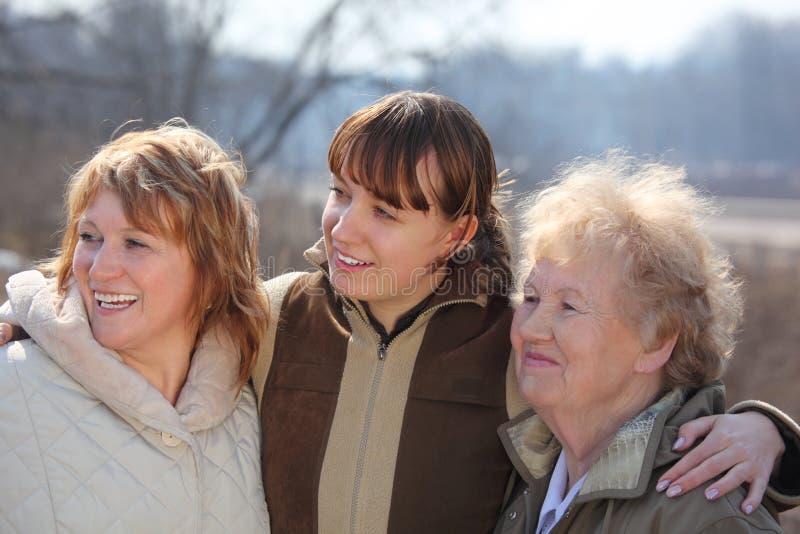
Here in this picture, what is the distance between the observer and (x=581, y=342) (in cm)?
223

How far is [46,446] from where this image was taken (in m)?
2.06

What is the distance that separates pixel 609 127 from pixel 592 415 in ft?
112

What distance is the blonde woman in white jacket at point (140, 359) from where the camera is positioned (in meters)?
2.07

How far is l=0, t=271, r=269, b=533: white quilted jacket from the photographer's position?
2.04 meters

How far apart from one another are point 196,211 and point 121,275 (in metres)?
0.28

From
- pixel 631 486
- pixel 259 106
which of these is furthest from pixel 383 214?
pixel 259 106

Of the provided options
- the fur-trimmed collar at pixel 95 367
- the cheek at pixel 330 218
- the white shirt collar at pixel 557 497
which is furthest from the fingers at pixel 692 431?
the fur-trimmed collar at pixel 95 367

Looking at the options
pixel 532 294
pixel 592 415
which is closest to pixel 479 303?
pixel 532 294

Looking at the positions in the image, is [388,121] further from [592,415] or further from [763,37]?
[763,37]

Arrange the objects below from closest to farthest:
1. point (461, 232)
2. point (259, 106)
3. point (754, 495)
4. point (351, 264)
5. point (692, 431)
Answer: point (754, 495) → point (692, 431) → point (351, 264) → point (461, 232) → point (259, 106)

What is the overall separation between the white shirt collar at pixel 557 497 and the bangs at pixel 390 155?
2.89 ft

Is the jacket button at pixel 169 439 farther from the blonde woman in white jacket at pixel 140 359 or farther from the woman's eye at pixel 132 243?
the woman's eye at pixel 132 243

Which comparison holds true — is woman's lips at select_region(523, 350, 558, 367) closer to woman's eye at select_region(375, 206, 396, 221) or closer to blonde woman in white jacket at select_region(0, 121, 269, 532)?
woman's eye at select_region(375, 206, 396, 221)

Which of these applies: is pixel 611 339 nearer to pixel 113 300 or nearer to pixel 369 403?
pixel 369 403
